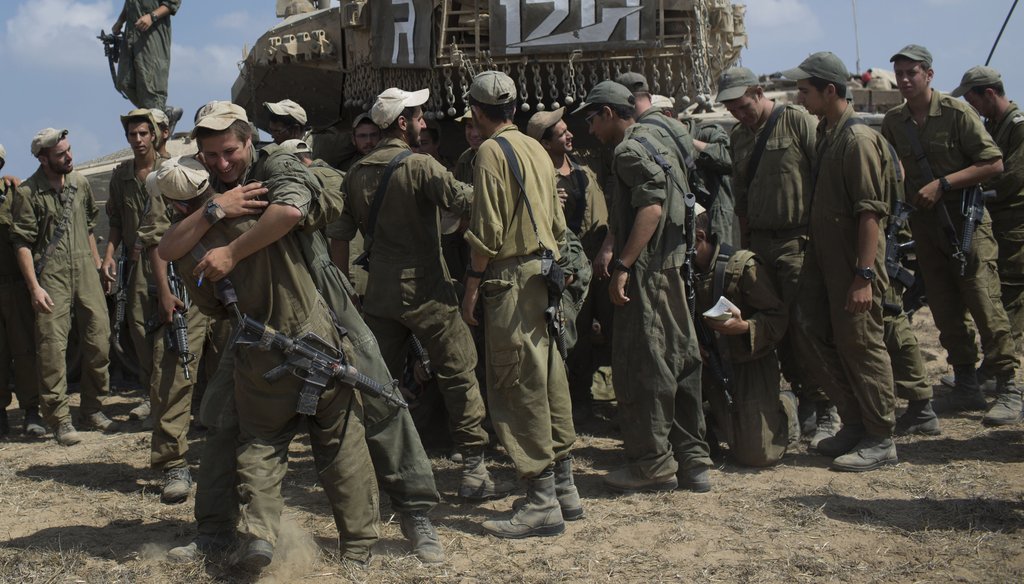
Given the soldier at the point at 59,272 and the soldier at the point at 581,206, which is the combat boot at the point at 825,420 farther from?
the soldier at the point at 59,272

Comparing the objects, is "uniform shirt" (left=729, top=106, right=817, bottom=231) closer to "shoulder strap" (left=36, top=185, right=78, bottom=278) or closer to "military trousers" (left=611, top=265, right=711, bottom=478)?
"military trousers" (left=611, top=265, right=711, bottom=478)

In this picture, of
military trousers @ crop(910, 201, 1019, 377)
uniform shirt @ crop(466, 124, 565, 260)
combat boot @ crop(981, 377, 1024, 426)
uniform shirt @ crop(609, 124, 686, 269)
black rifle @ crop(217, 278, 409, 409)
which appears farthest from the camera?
military trousers @ crop(910, 201, 1019, 377)

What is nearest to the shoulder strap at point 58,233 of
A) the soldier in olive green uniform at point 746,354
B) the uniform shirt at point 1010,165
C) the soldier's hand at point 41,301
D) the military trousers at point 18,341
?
the soldier's hand at point 41,301

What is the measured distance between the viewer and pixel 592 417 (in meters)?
7.31

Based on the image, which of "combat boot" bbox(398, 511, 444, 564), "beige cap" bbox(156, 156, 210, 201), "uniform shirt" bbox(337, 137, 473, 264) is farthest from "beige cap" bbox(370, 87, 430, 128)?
"combat boot" bbox(398, 511, 444, 564)

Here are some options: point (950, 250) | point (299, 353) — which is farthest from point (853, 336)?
point (299, 353)

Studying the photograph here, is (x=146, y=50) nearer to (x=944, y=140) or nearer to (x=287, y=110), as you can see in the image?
(x=287, y=110)

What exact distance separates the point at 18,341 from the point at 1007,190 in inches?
271

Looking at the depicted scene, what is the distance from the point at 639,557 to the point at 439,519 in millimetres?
1121

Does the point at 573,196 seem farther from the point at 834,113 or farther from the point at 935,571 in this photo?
the point at 935,571

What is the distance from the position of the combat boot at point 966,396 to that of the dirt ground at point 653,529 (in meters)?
0.55

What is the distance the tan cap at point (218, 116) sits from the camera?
4.14m

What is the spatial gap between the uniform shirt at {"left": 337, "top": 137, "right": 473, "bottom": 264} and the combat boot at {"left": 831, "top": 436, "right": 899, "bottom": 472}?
2481mm

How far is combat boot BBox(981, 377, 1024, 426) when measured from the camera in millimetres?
6633
